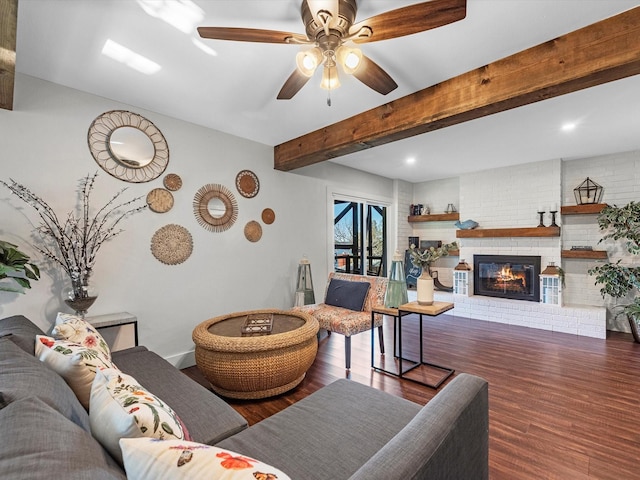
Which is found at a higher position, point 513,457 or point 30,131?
point 30,131

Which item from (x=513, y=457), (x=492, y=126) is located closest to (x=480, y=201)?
(x=492, y=126)

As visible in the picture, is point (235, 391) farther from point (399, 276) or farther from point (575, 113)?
point (575, 113)

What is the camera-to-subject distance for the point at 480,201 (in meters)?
5.23

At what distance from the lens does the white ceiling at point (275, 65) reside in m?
1.63

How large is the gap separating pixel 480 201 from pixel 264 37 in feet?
15.9

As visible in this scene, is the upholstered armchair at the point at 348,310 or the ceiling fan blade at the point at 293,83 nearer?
the ceiling fan blade at the point at 293,83

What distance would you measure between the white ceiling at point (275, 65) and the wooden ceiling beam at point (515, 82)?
69mm

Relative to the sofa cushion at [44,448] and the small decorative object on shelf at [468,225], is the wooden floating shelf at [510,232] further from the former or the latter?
the sofa cushion at [44,448]

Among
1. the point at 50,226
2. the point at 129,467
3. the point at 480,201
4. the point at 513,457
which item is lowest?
the point at 513,457

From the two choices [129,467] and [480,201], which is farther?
[480,201]

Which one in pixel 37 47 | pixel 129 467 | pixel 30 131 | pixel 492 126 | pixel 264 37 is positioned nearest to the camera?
pixel 129 467

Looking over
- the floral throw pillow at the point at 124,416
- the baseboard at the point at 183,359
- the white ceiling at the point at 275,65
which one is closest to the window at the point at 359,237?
the white ceiling at the point at 275,65

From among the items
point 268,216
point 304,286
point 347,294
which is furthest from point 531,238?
point 268,216

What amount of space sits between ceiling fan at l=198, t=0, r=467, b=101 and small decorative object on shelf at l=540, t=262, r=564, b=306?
168 inches
